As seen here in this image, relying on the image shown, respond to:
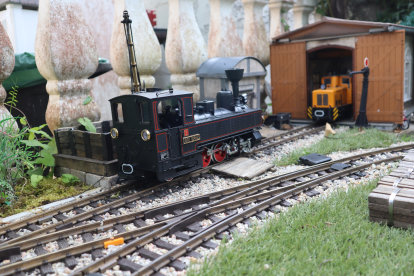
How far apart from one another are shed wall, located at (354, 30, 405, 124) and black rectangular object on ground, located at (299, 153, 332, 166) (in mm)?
5110

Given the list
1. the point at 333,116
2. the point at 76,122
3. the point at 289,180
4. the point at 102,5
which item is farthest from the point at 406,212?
the point at 102,5

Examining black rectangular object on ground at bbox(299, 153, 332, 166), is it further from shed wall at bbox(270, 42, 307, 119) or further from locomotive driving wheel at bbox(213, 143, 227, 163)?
shed wall at bbox(270, 42, 307, 119)

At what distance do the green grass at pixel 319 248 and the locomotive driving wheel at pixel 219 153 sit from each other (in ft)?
12.8

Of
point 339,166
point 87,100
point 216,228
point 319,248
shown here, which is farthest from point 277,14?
point 319,248

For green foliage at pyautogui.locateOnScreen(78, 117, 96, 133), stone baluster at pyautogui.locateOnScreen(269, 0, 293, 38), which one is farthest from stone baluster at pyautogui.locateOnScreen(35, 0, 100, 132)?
stone baluster at pyautogui.locateOnScreen(269, 0, 293, 38)

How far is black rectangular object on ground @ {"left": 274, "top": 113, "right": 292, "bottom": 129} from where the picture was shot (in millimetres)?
14203

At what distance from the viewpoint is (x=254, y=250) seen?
4789 millimetres

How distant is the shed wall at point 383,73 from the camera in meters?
12.6

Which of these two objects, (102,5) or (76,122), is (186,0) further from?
(76,122)

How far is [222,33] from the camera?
46.8 feet

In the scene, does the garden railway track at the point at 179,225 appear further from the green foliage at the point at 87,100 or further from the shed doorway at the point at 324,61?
the shed doorway at the point at 324,61

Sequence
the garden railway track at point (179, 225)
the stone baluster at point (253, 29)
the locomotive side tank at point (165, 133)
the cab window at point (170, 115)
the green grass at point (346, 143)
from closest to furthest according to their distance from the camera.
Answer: the garden railway track at point (179, 225) → the locomotive side tank at point (165, 133) → the cab window at point (170, 115) → the green grass at point (346, 143) → the stone baluster at point (253, 29)

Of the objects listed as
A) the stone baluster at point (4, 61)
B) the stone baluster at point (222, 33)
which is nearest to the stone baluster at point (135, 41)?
the stone baluster at point (4, 61)

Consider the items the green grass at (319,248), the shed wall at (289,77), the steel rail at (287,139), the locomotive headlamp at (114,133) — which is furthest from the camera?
the shed wall at (289,77)
